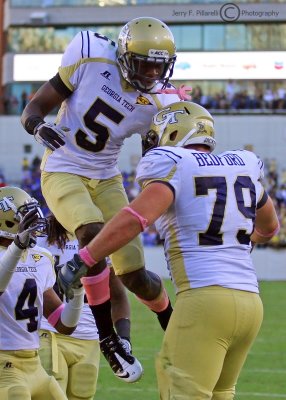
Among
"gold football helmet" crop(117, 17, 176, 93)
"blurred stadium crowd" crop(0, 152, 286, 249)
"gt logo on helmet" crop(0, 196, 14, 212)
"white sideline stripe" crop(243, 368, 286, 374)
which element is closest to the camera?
"gold football helmet" crop(117, 17, 176, 93)

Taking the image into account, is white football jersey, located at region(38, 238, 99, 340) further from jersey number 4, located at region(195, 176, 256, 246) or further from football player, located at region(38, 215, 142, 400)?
jersey number 4, located at region(195, 176, 256, 246)

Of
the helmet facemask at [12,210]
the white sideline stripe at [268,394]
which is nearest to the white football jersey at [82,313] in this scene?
the helmet facemask at [12,210]

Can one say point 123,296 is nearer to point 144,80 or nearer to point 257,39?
point 144,80

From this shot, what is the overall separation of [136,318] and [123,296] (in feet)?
29.0

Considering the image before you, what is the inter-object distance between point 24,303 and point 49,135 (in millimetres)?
1074

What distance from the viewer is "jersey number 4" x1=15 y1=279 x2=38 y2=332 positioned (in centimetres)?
601

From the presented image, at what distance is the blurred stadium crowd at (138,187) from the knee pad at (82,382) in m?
14.2

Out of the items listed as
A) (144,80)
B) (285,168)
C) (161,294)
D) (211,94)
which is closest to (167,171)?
(144,80)

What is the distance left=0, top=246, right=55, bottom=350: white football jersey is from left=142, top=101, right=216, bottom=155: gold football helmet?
1.37 m

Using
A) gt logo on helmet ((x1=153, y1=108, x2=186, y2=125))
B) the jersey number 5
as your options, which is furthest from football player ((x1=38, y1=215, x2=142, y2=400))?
gt logo on helmet ((x1=153, y1=108, x2=186, y2=125))

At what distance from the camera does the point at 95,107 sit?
19.1ft

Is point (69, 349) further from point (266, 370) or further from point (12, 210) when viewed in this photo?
point (266, 370)

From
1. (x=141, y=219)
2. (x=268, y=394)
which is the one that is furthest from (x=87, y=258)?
(x=268, y=394)

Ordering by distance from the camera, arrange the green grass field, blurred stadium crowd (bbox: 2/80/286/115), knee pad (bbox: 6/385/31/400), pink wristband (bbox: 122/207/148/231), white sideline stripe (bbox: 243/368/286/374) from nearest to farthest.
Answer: pink wristband (bbox: 122/207/148/231)
knee pad (bbox: 6/385/31/400)
the green grass field
white sideline stripe (bbox: 243/368/286/374)
blurred stadium crowd (bbox: 2/80/286/115)
